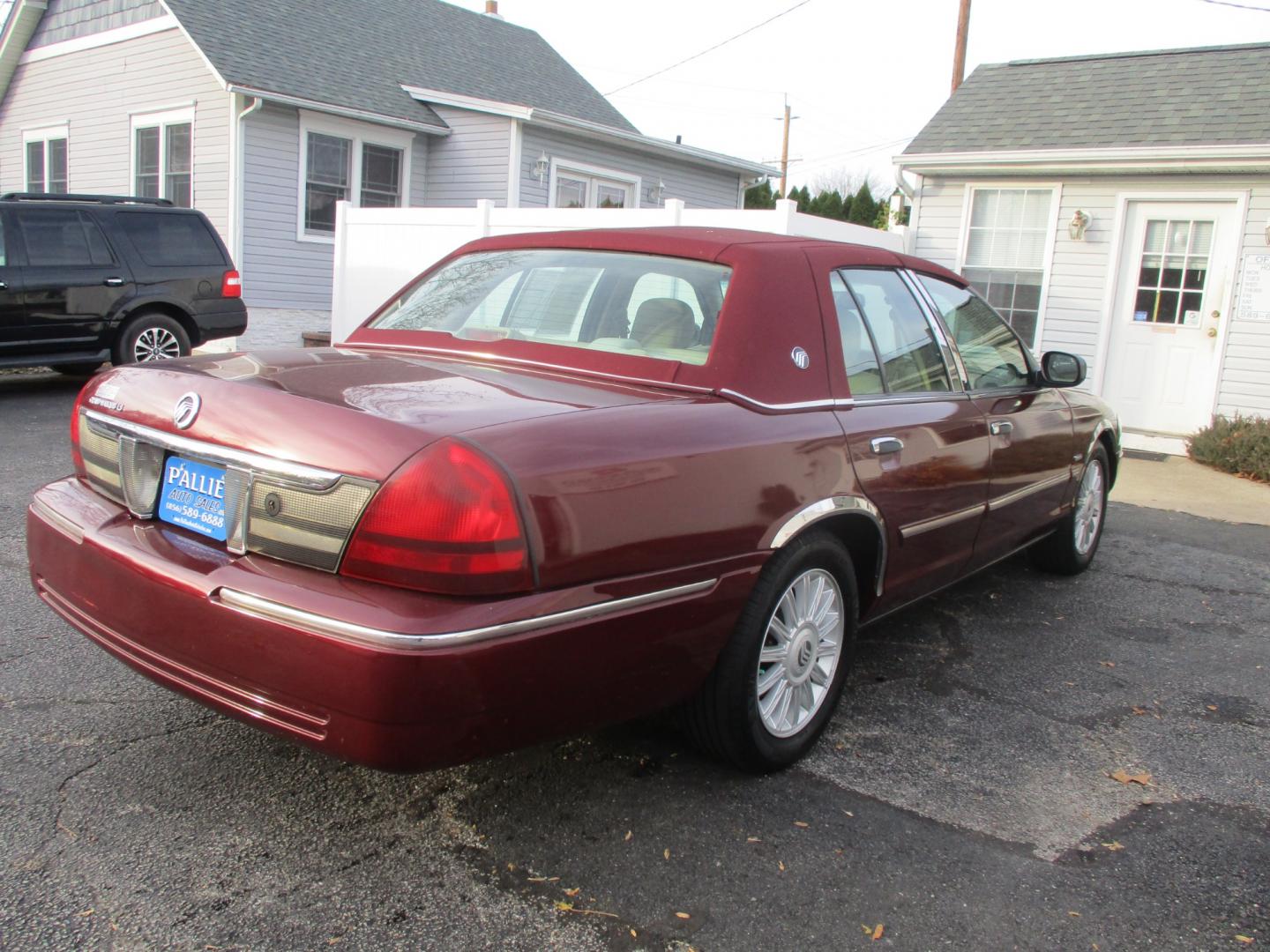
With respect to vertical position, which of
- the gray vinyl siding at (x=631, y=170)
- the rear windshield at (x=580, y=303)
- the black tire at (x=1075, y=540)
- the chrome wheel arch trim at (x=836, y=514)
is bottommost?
the black tire at (x=1075, y=540)

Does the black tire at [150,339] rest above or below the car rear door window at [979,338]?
below

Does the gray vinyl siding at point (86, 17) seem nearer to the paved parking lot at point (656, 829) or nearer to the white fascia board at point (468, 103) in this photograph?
the white fascia board at point (468, 103)

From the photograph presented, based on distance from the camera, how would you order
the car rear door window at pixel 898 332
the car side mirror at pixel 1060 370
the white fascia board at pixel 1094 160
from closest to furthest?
the car rear door window at pixel 898 332 < the car side mirror at pixel 1060 370 < the white fascia board at pixel 1094 160

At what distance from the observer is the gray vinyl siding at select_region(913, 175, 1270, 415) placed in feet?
33.2

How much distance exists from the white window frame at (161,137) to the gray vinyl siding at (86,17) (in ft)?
4.48

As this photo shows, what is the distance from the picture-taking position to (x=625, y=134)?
16.4 meters

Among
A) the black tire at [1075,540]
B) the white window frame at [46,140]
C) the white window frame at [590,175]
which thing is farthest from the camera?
the white window frame at [46,140]

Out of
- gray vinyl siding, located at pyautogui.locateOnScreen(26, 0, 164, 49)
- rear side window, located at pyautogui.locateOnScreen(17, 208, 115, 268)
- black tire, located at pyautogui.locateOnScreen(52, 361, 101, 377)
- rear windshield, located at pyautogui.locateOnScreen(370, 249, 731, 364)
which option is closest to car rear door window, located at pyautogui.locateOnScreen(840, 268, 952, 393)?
rear windshield, located at pyautogui.locateOnScreen(370, 249, 731, 364)

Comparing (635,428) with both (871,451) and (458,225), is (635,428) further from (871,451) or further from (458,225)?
(458,225)

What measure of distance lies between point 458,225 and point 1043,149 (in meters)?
6.07

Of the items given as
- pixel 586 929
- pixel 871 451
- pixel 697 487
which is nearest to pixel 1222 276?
pixel 871 451

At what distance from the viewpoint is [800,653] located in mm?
3170

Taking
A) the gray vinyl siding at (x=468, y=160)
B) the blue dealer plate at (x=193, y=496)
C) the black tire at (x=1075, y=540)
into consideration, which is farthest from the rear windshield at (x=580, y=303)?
the gray vinyl siding at (x=468, y=160)

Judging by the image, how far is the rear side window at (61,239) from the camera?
936cm
